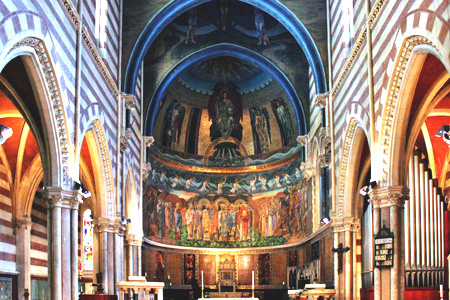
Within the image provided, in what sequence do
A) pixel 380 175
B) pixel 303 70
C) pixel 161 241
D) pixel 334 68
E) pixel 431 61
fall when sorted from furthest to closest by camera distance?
pixel 161 241 → pixel 303 70 → pixel 334 68 → pixel 380 175 → pixel 431 61

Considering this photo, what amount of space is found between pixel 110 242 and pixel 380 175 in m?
10.7

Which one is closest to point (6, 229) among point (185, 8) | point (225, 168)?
point (185, 8)

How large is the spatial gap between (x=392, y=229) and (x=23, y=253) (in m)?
14.0

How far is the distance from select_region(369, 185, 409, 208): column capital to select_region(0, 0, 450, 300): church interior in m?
0.06

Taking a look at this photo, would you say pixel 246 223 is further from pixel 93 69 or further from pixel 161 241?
pixel 93 69

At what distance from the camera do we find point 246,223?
3819cm

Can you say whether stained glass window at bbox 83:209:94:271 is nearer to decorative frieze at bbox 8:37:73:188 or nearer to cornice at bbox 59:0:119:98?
cornice at bbox 59:0:119:98

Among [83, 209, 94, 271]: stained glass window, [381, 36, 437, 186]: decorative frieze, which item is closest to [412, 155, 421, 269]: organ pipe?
[381, 36, 437, 186]: decorative frieze

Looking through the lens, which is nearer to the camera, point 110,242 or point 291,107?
point 110,242

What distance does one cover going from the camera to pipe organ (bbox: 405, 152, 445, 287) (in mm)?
18594

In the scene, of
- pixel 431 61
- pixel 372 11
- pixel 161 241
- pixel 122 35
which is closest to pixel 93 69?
pixel 122 35

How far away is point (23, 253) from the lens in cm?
2397

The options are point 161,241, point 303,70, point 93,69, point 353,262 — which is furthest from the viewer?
point 161,241

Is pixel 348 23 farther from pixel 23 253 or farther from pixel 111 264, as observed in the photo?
pixel 23 253
